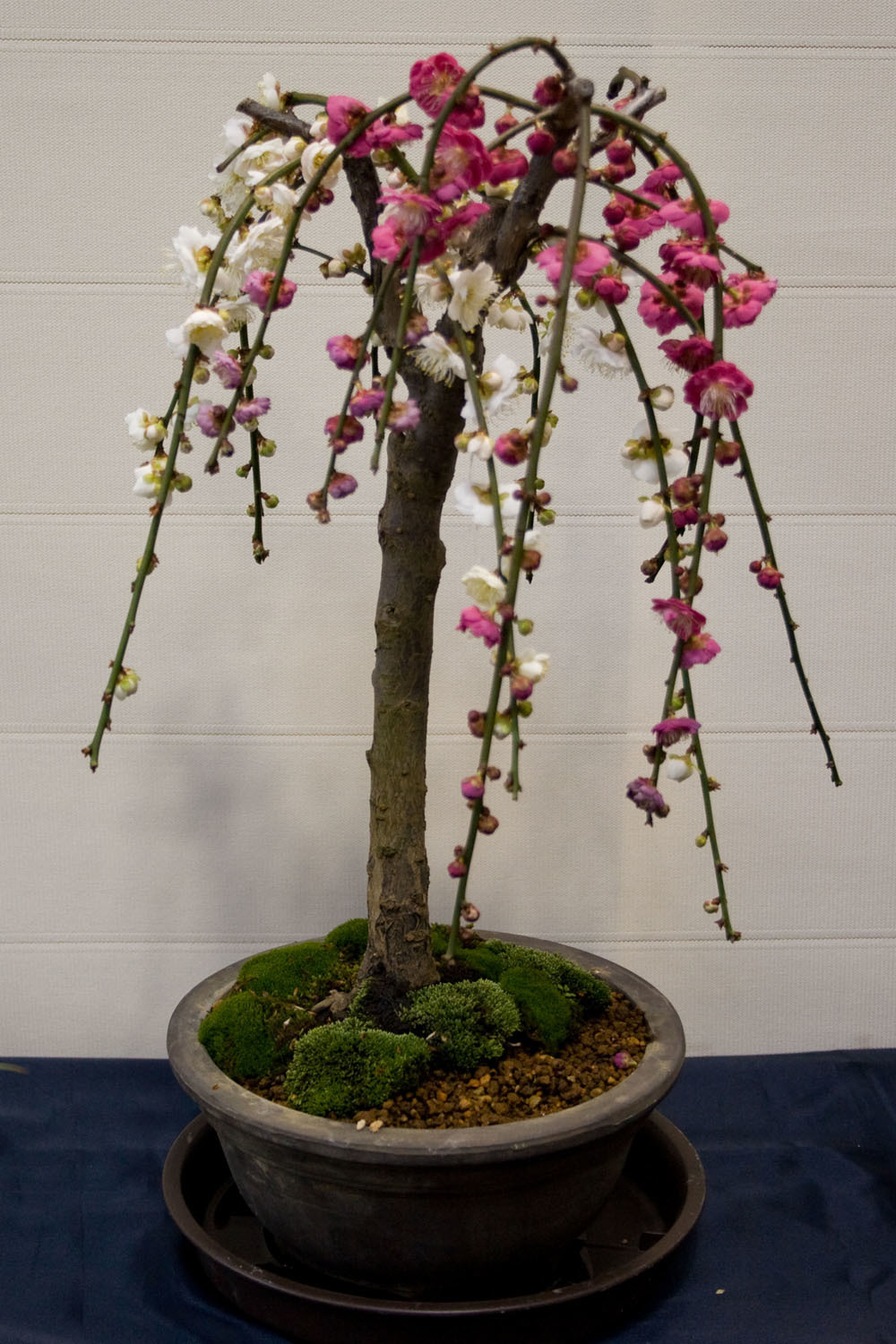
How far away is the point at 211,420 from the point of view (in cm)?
101

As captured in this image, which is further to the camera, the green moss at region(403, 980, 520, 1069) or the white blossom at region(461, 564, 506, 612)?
the green moss at region(403, 980, 520, 1069)

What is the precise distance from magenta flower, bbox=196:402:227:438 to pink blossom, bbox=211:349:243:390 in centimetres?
2

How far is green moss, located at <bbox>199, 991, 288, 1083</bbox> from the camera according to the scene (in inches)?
47.9

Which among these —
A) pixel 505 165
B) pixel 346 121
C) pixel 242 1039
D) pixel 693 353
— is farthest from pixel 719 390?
pixel 242 1039

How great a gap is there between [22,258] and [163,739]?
0.79 meters

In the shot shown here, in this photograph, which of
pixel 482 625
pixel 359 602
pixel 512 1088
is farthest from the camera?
pixel 359 602

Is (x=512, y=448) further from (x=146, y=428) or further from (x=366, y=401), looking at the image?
(x=146, y=428)

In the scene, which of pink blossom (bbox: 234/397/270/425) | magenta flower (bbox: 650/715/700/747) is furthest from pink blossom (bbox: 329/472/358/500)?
magenta flower (bbox: 650/715/700/747)

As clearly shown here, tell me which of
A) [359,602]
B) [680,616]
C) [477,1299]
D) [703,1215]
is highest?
[680,616]

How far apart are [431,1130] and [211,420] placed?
0.69 metres

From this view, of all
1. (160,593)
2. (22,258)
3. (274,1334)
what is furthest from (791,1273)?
(22,258)

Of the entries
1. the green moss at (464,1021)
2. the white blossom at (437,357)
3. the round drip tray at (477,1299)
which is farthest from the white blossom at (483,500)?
the round drip tray at (477,1299)

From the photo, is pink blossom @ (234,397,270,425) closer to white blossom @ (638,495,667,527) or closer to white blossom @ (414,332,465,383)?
white blossom @ (414,332,465,383)

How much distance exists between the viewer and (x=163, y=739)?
1877 mm
